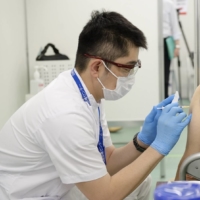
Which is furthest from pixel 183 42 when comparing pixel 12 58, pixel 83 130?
pixel 83 130

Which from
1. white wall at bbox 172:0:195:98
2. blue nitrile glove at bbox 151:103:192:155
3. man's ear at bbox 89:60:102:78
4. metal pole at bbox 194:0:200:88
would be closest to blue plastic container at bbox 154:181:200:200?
blue nitrile glove at bbox 151:103:192:155

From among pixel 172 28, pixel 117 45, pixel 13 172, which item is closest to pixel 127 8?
pixel 172 28

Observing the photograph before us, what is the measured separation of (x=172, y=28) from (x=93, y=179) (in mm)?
3018

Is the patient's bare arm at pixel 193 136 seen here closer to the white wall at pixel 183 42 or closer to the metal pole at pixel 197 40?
the metal pole at pixel 197 40

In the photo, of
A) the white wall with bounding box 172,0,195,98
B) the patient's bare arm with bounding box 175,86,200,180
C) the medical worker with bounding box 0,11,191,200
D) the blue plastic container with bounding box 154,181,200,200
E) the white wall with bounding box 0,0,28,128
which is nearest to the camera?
the blue plastic container with bounding box 154,181,200,200

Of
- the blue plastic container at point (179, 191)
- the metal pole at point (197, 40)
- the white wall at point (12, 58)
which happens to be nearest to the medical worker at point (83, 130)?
the blue plastic container at point (179, 191)

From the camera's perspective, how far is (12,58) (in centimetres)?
328

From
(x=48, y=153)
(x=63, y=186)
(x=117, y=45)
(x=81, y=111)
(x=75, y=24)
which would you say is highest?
(x=75, y=24)

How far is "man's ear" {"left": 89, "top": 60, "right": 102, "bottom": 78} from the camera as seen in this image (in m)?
1.58

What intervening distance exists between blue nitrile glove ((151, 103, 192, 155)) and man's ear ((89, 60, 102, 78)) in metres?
0.32

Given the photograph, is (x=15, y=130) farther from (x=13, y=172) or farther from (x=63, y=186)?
(x=63, y=186)

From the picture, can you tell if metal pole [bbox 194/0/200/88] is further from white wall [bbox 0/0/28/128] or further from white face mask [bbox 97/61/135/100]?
white wall [bbox 0/0/28/128]

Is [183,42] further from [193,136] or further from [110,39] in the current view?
[110,39]

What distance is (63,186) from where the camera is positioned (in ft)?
5.45
